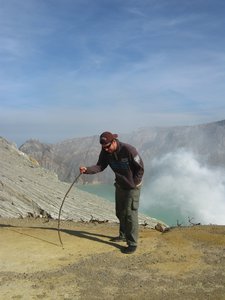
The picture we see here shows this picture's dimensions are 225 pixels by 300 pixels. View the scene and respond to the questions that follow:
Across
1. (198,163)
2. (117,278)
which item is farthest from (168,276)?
(198,163)

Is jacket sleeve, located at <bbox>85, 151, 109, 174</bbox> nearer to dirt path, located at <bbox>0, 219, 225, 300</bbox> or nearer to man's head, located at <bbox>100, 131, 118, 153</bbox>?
man's head, located at <bbox>100, 131, 118, 153</bbox>

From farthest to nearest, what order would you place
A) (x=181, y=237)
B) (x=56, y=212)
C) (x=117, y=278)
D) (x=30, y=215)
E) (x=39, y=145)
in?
(x=39, y=145)
(x=56, y=212)
(x=30, y=215)
(x=181, y=237)
(x=117, y=278)

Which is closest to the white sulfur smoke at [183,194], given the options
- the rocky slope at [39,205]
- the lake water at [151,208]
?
the lake water at [151,208]

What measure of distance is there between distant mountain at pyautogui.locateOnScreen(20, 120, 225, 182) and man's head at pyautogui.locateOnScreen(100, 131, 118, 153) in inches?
3310

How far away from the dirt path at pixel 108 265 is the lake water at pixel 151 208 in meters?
60.2

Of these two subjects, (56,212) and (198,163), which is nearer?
(56,212)

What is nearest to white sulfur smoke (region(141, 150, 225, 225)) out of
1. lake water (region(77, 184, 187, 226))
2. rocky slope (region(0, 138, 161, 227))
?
lake water (region(77, 184, 187, 226))

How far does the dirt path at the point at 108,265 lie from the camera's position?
19.1 feet

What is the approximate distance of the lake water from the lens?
73.4 m

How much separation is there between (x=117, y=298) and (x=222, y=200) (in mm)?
94843

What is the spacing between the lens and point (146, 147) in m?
122

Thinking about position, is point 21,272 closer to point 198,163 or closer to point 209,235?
point 209,235

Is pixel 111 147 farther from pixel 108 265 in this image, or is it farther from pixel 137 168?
pixel 108 265

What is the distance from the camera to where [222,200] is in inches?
3819
